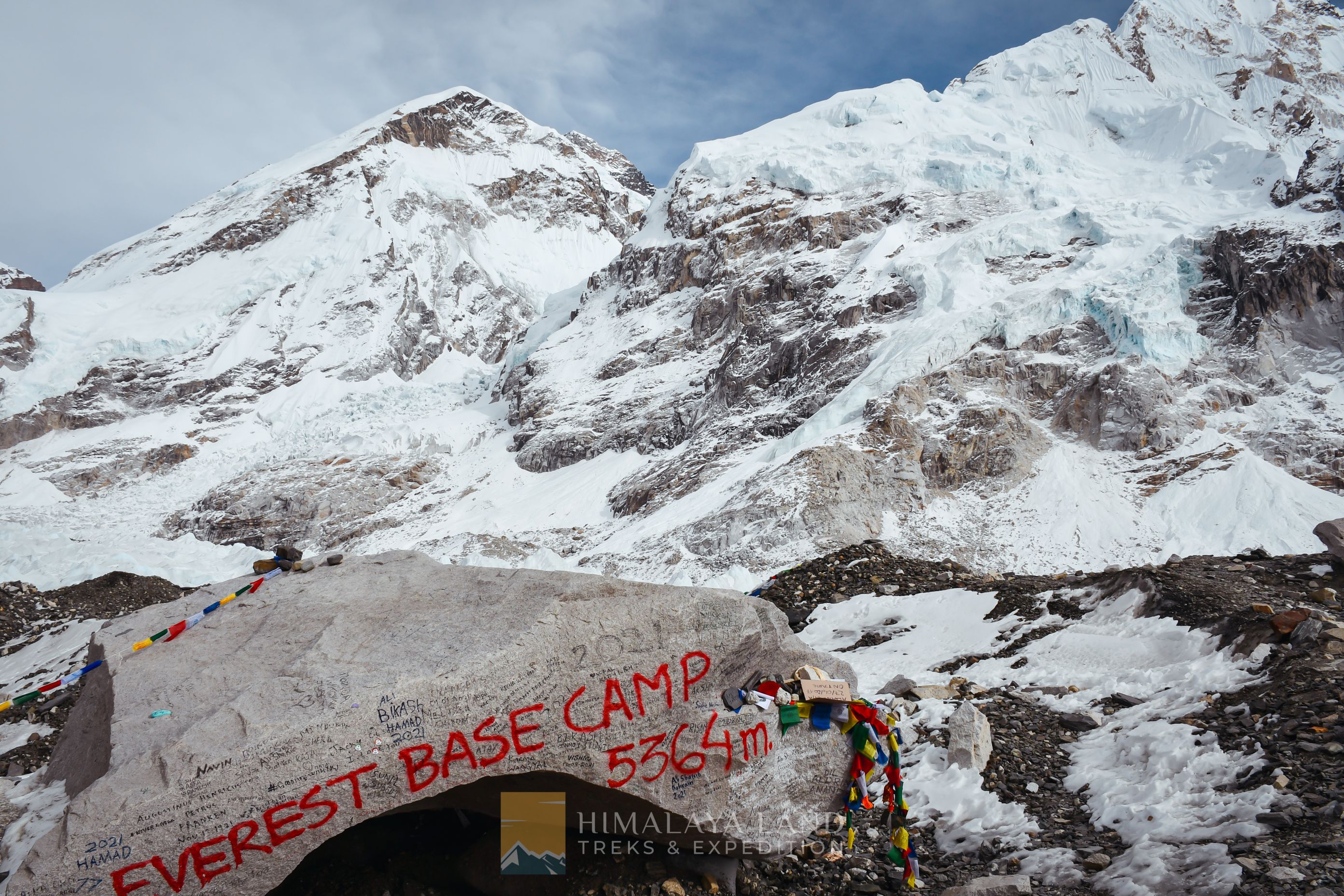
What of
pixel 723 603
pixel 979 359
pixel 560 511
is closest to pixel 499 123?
pixel 560 511

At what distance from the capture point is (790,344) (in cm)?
4628

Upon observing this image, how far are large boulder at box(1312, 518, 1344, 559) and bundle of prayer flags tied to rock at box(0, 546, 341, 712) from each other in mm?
11097

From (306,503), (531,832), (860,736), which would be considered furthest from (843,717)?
(306,503)

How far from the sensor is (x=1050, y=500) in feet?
99.4

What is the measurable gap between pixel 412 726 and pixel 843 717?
2.98 metres

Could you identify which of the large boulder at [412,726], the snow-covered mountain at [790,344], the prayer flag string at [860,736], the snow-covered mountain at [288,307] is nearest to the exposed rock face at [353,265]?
the snow-covered mountain at [288,307]

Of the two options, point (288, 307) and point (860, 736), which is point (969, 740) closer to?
point (860, 736)

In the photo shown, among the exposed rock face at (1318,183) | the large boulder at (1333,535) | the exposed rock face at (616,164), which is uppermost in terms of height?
the exposed rock face at (616,164)

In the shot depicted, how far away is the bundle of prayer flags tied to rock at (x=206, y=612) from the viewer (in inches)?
198

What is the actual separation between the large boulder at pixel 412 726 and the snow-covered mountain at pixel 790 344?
20224 mm

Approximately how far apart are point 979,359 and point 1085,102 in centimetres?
4566

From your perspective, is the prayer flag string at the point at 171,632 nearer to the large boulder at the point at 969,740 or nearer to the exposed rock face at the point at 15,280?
the large boulder at the point at 969,740

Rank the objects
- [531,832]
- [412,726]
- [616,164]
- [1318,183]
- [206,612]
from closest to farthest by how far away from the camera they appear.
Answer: [412,726] → [531,832] → [206,612] → [1318,183] → [616,164]

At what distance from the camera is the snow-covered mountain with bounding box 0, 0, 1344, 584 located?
31031mm
